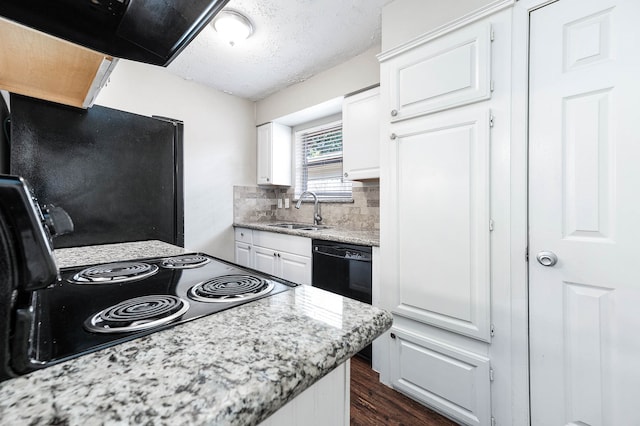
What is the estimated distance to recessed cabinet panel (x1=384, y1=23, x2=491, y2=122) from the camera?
4.37 feet

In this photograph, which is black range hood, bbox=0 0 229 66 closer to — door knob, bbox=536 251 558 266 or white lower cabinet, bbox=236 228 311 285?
door knob, bbox=536 251 558 266

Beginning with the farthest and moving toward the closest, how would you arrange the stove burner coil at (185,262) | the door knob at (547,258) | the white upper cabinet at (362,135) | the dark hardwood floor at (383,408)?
the white upper cabinet at (362,135) → the dark hardwood floor at (383,408) → the door knob at (547,258) → the stove burner coil at (185,262)

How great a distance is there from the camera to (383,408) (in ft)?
5.07

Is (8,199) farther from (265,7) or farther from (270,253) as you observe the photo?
(270,253)

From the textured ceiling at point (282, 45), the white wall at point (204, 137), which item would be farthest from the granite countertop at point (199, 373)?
the white wall at point (204, 137)

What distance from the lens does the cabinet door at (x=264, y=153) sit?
3270mm

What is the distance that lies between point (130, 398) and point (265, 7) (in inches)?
86.2

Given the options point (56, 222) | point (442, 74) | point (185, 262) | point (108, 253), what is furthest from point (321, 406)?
point (442, 74)

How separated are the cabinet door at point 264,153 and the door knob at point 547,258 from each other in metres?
2.68

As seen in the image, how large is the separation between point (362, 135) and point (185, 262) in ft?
5.83

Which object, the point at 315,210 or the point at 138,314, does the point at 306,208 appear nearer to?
the point at 315,210

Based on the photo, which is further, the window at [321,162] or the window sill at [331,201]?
the window at [321,162]

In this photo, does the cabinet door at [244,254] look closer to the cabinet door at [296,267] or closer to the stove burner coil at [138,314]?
the cabinet door at [296,267]

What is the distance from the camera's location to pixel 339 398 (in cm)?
53
